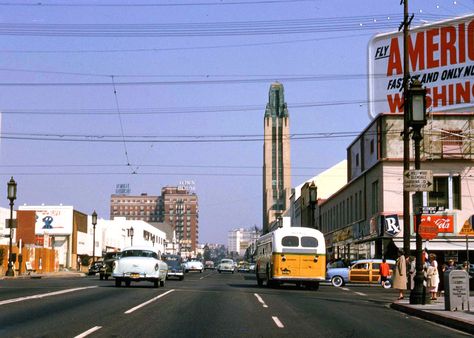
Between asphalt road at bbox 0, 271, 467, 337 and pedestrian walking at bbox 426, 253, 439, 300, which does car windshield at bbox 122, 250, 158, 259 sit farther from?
pedestrian walking at bbox 426, 253, 439, 300

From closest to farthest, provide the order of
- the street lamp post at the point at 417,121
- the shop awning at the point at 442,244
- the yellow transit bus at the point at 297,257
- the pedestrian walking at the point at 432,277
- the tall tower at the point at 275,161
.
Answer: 1. the street lamp post at the point at 417,121
2. the pedestrian walking at the point at 432,277
3. the yellow transit bus at the point at 297,257
4. the shop awning at the point at 442,244
5. the tall tower at the point at 275,161

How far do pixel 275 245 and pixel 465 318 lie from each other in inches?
737

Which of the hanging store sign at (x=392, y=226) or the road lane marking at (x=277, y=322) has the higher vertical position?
the hanging store sign at (x=392, y=226)

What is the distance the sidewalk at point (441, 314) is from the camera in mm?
16962

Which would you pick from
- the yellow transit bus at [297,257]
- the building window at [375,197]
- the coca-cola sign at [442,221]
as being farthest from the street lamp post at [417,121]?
the building window at [375,197]

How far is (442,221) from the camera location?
51.5 m

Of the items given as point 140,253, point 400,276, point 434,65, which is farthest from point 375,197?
point 400,276

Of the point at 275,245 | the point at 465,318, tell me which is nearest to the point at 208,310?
the point at 465,318

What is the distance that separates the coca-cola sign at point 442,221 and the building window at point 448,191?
39.8 inches

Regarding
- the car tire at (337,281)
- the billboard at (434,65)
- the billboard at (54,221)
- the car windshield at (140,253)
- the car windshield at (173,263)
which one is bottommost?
the car tire at (337,281)

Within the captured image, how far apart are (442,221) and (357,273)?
1047 centimetres

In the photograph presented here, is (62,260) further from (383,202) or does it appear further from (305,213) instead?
(383,202)

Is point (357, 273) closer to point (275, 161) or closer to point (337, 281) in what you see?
point (337, 281)

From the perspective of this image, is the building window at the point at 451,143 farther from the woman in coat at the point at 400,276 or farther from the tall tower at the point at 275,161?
the tall tower at the point at 275,161
